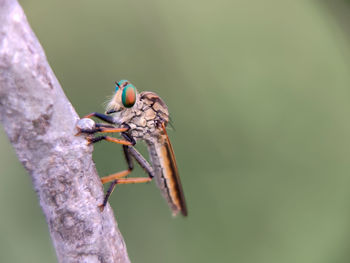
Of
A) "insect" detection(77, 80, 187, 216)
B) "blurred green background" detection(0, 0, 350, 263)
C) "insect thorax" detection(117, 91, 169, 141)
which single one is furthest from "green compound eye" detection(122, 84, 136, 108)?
"blurred green background" detection(0, 0, 350, 263)

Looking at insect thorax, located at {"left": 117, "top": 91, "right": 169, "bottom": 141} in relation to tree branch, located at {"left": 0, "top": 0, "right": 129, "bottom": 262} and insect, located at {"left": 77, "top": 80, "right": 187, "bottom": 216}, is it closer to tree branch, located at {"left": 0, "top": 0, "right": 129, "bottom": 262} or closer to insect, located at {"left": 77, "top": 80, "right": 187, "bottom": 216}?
insect, located at {"left": 77, "top": 80, "right": 187, "bottom": 216}

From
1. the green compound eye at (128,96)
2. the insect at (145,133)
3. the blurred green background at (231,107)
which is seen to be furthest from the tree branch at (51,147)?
the blurred green background at (231,107)

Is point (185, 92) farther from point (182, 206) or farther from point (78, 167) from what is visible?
point (78, 167)

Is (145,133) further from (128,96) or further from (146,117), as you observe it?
(128,96)

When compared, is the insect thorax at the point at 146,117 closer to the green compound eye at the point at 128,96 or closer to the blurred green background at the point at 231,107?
the green compound eye at the point at 128,96

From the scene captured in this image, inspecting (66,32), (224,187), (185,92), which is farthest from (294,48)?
(66,32)

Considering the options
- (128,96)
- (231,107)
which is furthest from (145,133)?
(231,107)

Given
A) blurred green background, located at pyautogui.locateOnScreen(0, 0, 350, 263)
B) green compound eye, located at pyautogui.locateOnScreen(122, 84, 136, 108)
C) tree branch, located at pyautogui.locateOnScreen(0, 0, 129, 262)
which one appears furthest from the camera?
blurred green background, located at pyautogui.locateOnScreen(0, 0, 350, 263)
